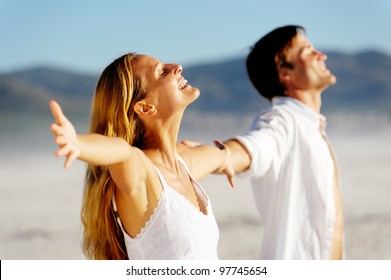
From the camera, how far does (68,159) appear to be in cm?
145

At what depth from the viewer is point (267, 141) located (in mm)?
2547

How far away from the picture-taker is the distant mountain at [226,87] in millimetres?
8938

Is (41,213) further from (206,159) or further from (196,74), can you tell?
(196,74)

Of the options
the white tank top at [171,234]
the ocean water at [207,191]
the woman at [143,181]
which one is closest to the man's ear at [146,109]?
the woman at [143,181]

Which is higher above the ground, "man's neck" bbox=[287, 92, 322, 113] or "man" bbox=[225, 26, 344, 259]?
"man's neck" bbox=[287, 92, 322, 113]

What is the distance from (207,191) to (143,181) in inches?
171

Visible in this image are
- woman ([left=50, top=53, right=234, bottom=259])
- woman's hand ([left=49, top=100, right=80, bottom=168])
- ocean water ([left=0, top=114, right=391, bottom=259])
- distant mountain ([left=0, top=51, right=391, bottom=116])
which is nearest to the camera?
woman's hand ([left=49, top=100, right=80, bottom=168])

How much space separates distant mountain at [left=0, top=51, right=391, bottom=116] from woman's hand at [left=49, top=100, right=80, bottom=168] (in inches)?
284

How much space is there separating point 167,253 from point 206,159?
43 centimetres

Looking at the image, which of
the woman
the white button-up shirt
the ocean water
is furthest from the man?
the ocean water

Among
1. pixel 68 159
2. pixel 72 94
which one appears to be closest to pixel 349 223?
pixel 68 159

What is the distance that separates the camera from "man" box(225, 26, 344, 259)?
2.54 meters

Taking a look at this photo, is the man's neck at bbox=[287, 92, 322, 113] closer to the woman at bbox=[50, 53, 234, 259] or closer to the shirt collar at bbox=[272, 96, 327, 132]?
the shirt collar at bbox=[272, 96, 327, 132]

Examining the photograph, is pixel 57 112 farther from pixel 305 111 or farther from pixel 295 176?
pixel 305 111
